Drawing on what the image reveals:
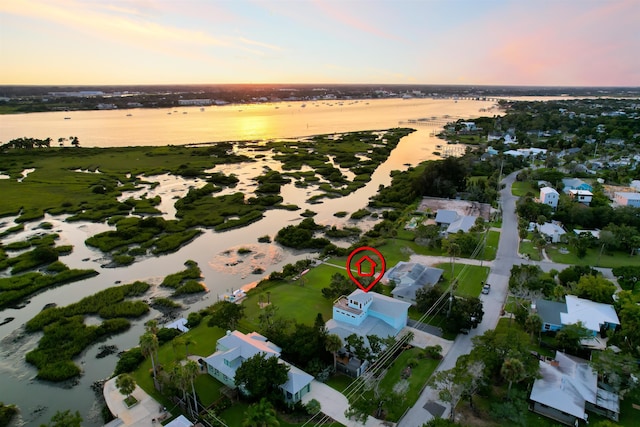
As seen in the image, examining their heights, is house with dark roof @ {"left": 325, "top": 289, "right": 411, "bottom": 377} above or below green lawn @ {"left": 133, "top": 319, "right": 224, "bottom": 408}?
above

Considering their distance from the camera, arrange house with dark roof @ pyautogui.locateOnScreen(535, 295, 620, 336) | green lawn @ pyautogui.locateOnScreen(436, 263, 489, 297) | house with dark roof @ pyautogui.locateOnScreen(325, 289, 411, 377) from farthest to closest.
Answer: green lawn @ pyautogui.locateOnScreen(436, 263, 489, 297)
house with dark roof @ pyautogui.locateOnScreen(535, 295, 620, 336)
house with dark roof @ pyautogui.locateOnScreen(325, 289, 411, 377)

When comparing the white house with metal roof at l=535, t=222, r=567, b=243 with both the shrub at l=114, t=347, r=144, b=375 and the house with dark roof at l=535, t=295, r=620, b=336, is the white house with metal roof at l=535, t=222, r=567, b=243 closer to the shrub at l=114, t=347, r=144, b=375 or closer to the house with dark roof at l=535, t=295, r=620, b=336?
the house with dark roof at l=535, t=295, r=620, b=336

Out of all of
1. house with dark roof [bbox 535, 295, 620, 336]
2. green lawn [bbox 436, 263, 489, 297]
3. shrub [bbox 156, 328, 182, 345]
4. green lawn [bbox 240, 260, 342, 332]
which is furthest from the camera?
green lawn [bbox 436, 263, 489, 297]

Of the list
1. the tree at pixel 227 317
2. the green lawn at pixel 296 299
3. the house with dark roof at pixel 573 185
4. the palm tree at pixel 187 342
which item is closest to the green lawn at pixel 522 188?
the house with dark roof at pixel 573 185

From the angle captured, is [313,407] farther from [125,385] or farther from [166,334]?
[166,334]

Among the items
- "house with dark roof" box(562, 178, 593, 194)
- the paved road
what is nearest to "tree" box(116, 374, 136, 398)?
the paved road

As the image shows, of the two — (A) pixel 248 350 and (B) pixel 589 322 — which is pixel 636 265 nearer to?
(B) pixel 589 322
